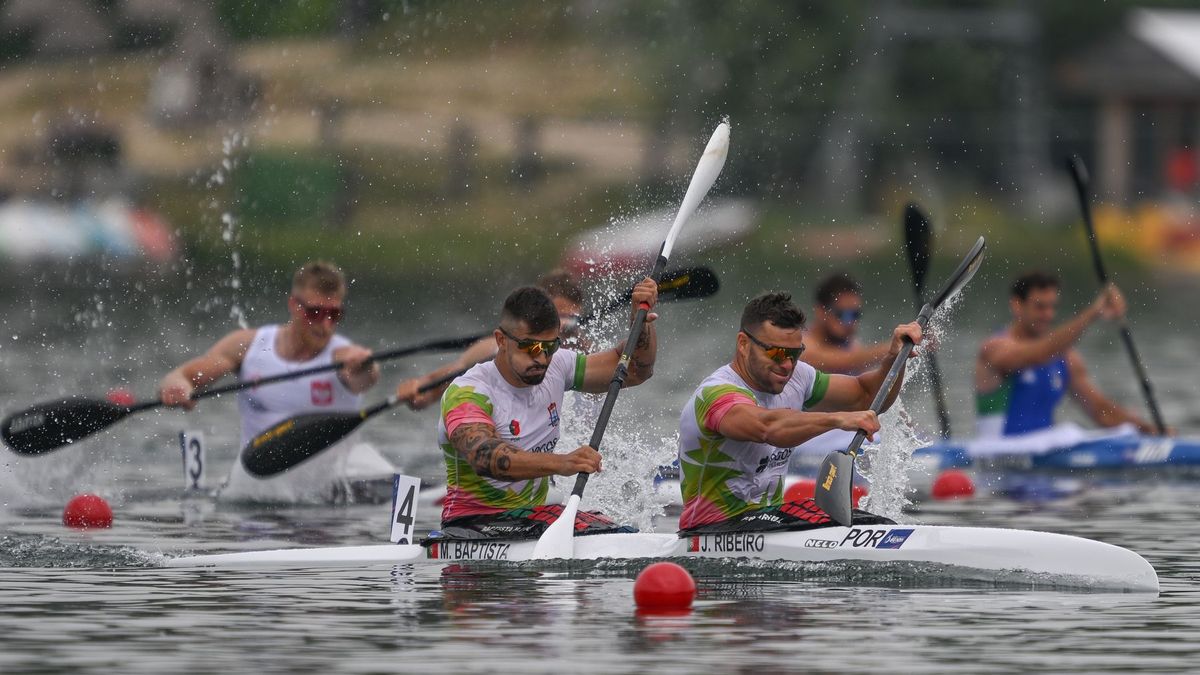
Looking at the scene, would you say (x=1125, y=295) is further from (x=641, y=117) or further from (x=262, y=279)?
(x=262, y=279)

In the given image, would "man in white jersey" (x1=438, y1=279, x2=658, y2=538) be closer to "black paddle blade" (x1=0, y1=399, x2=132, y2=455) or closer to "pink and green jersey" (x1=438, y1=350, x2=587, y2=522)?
"pink and green jersey" (x1=438, y1=350, x2=587, y2=522)

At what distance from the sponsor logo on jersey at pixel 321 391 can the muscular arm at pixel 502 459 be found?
200 inches

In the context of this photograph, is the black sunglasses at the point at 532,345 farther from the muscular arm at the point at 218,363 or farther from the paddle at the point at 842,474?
the muscular arm at the point at 218,363

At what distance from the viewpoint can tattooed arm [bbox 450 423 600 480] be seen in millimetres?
12555

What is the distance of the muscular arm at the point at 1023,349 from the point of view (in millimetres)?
18859

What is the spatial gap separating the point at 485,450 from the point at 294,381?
210 inches

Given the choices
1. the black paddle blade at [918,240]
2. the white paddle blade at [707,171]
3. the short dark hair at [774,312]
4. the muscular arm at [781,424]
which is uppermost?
the white paddle blade at [707,171]

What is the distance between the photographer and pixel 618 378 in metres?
13.6

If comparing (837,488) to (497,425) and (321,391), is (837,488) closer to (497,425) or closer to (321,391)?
(497,425)

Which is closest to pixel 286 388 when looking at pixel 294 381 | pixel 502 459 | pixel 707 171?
pixel 294 381

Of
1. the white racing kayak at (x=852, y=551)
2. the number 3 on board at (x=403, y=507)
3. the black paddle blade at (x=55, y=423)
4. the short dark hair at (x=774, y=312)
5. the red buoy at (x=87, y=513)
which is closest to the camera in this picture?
the white racing kayak at (x=852, y=551)

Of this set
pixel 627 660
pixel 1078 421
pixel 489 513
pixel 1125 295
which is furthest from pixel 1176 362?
pixel 627 660

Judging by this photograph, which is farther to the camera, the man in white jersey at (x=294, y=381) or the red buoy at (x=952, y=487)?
the red buoy at (x=952, y=487)

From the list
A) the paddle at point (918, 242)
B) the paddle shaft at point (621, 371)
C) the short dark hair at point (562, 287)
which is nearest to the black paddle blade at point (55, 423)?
the short dark hair at point (562, 287)
